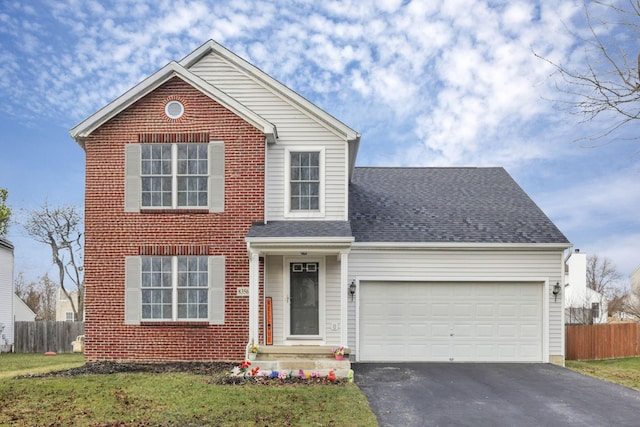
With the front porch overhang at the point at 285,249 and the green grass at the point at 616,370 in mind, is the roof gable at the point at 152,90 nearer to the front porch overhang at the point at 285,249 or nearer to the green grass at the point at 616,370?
the front porch overhang at the point at 285,249

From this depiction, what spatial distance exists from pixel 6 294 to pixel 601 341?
2542 cm

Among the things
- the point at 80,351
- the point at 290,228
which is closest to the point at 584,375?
the point at 290,228

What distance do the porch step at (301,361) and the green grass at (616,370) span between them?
6.42m

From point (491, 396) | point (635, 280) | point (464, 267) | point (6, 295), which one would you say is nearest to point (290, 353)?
point (491, 396)

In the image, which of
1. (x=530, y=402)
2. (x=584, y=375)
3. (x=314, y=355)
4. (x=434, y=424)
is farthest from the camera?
(x=584, y=375)

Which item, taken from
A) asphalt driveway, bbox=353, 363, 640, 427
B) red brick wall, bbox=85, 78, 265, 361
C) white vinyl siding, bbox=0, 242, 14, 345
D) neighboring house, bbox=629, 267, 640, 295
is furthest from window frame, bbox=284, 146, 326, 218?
neighboring house, bbox=629, 267, 640, 295

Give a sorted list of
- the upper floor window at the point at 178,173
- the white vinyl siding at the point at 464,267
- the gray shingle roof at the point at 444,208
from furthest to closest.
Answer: the gray shingle roof at the point at 444,208
the white vinyl siding at the point at 464,267
the upper floor window at the point at 178,173

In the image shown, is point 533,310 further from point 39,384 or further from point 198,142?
point 39,384

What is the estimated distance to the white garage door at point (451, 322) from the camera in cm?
1484

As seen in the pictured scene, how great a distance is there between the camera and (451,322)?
14.9m

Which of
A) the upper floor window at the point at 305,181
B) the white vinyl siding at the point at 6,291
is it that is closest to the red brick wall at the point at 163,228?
the upper floor window at the point at 305,181

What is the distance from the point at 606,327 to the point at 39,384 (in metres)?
17.4

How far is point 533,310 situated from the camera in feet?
49.4

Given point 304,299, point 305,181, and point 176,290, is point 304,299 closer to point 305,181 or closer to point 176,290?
point 305,181
